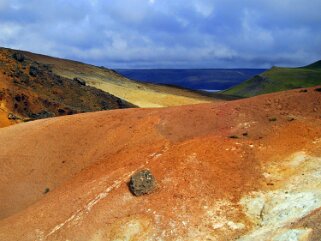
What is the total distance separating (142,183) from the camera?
1571 cm

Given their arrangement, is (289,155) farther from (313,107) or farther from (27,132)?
(27,132)

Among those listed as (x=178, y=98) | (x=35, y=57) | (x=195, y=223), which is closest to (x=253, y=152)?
(x=195, y=223)

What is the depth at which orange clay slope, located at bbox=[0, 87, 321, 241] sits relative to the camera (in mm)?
13784

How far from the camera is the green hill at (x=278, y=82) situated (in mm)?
130250

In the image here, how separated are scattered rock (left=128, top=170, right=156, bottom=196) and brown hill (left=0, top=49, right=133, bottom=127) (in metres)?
19.8

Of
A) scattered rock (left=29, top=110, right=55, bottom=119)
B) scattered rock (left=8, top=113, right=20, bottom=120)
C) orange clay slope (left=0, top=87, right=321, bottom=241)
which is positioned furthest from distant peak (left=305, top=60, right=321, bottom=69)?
orange clay slope (left=0, top=87, right=321, bottom=241)

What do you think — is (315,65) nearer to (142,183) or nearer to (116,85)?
(116,85)

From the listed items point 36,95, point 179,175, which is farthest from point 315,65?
point 179,175

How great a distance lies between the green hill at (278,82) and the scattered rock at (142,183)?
115 m

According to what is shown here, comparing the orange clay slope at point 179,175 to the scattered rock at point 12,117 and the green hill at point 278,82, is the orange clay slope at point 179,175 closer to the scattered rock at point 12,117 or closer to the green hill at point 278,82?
the scattered rock at point 12,117

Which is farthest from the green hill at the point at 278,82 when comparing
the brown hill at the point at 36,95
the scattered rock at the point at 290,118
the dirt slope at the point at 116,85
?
the scattered rock at the point at 290,118

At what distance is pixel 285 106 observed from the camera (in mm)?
18859

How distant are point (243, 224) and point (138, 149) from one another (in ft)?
20.7

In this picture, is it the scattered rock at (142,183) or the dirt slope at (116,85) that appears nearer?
the scattered rock at (142,183)
